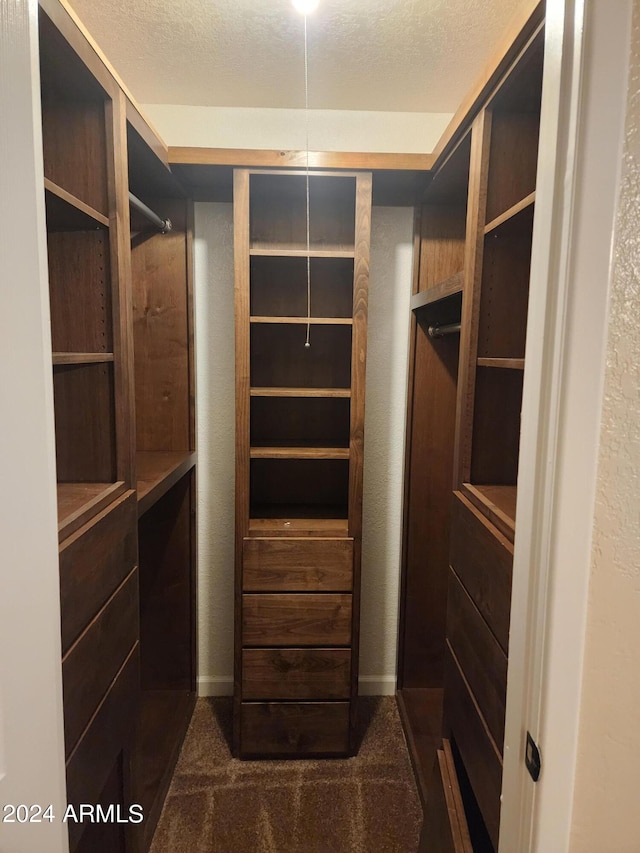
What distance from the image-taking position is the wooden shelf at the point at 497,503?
1136mm

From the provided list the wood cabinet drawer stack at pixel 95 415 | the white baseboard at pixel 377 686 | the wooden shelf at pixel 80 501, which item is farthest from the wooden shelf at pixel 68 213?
the white baseboard at pixel 377 686

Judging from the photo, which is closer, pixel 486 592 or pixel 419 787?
pixel 486 592

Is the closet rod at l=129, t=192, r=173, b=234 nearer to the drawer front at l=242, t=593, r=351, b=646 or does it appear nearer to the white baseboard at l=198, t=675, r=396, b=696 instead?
the drawer front at l=242, t=593, r=351, b=646

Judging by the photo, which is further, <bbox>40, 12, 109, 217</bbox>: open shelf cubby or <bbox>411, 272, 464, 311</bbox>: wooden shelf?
<bbox>411, 272, 464, 311</bbox>: wooden shelf

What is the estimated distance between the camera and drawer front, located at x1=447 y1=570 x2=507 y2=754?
1.09m

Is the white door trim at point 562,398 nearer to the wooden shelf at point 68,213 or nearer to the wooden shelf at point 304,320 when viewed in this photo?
the wooden shelf at point 68,213

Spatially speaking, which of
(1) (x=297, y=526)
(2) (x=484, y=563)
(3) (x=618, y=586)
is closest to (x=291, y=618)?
(1) (x=297, y=526)

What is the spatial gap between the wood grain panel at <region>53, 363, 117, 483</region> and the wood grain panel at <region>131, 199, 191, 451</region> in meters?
0.92

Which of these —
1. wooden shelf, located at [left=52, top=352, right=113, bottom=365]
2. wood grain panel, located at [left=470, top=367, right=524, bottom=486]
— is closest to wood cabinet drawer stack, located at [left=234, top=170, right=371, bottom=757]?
wood grain panel, located at [left=470, top=367, right=524, bottom=486]

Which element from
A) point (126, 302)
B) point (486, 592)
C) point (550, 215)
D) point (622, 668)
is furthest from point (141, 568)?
point (550, 215)

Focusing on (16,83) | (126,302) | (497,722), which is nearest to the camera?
(16,83)

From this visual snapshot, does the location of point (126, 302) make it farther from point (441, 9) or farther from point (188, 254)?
point (441, 9)

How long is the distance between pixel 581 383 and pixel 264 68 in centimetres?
173

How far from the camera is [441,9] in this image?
1.52m
